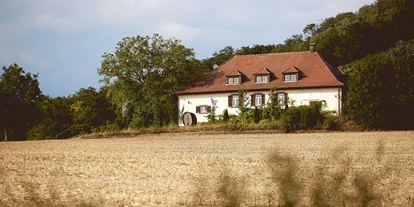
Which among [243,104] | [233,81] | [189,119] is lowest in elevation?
[189,119]

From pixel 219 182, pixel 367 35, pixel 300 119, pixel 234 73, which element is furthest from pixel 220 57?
pixel 219 182

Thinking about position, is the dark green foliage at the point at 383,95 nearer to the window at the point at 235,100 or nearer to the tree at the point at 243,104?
the tree at the point at 243,104

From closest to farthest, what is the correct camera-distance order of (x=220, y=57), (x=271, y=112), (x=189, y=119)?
(x=271, y=112) < (x=189, y=119) < (x=220, y=57)

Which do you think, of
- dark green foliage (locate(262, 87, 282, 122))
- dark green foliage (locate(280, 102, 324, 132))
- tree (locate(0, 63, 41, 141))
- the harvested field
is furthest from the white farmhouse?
the harvested field

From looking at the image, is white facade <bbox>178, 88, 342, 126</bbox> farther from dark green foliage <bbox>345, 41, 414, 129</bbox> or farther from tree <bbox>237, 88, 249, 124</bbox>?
dark green foliage <bbox>345, 41, 414, 129</bbox>

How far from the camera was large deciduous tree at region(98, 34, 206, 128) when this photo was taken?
157ft

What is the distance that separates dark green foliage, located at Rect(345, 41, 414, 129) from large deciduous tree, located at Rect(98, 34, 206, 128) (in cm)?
1800

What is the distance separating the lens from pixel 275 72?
48.7 m

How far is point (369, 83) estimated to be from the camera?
35.0m

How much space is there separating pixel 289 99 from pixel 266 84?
8.70 feet

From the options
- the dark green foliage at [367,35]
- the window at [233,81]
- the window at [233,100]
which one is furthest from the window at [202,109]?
the dark green foliage at [367,35]

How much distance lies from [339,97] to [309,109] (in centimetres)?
1118

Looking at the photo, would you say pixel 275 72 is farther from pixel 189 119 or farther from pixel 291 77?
pixel 189 119

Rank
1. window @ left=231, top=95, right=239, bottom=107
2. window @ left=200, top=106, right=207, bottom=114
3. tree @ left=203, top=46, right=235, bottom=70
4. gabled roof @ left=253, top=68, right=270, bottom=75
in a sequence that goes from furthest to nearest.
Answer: tree @ left=203, top=46, right=235, bottom=70 → window @ left=200, top=106, right=207, bottom=114 → window @ left=231, top=95, right=239, bottom=107 → gabled roof @ left=253, top=68, right=270, bottom=75
